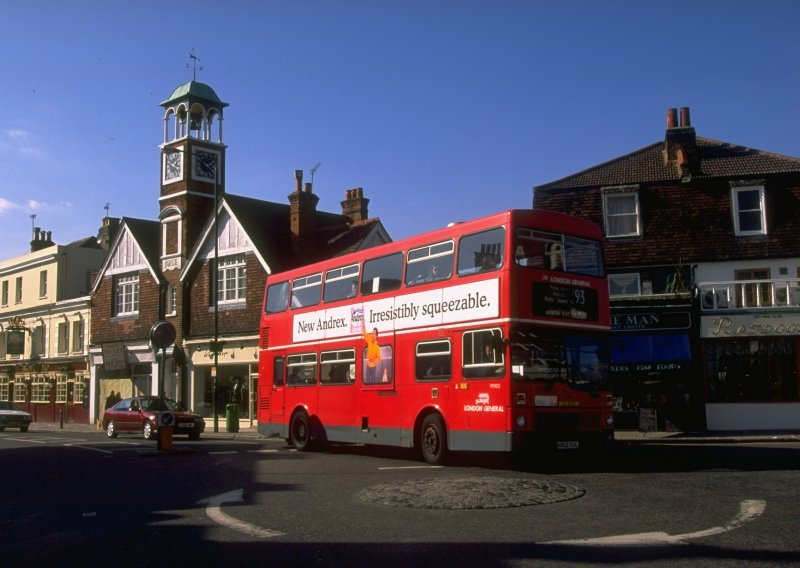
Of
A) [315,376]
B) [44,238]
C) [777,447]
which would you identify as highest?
[44,238]

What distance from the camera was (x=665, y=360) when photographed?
2520 cm

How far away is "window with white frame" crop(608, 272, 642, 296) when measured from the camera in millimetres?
27766

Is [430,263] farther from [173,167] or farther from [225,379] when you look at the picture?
[173,167]

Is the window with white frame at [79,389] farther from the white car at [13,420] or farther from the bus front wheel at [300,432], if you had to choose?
the bus front wheel at [300,432]

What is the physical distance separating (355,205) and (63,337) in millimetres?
21295

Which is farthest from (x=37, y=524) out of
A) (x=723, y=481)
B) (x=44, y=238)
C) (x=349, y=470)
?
(x=44, y=238)

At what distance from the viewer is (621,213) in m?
28.7

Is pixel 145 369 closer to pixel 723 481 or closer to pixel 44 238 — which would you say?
pixel 44 238

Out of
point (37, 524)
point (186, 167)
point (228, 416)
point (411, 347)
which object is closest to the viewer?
point (37, 524)

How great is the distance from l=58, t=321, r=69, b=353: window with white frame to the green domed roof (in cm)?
1601

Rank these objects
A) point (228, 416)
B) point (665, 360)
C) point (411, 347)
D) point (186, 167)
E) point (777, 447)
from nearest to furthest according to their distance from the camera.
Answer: point (411, 347)
point (777, 447)
point (665, 360)
point (228, 416)
point (186, 167)

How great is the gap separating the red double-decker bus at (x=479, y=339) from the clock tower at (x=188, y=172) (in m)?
22.7

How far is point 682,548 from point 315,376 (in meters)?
13.2

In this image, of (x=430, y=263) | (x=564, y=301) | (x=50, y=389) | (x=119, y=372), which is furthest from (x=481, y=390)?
(x=50, y=389)
